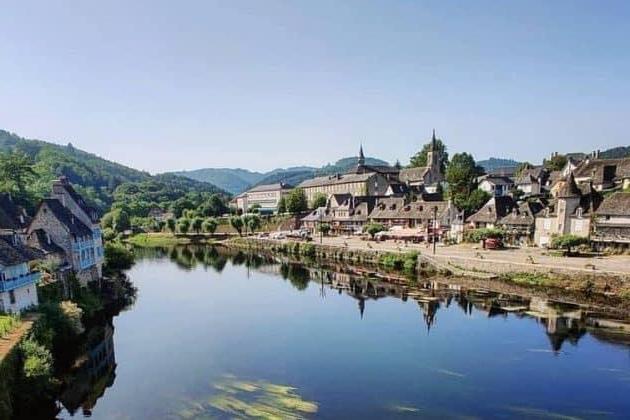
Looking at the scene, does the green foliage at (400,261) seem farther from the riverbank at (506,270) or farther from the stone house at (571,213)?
the stone house at (571,213)

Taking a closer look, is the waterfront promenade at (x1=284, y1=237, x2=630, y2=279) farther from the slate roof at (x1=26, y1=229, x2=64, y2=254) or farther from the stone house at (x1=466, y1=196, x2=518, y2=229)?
the slate roof at (x1=26, y1=229, x2=64, y2=254)

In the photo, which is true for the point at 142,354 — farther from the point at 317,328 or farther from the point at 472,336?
the point at 472,336

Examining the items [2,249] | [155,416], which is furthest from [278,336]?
[2,249]

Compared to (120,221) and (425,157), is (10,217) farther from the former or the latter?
(425,157)

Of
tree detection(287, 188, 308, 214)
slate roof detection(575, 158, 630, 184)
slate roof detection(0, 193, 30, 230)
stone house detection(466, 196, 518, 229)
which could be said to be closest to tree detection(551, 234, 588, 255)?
stone house detection(466, 196, 518, 229)

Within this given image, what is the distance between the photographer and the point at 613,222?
38688mm

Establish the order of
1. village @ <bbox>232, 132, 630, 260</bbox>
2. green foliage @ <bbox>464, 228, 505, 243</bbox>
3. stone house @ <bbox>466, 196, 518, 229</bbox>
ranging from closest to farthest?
village @ <bbox>232, 132, 630, 260</bbox> → green foliage @ <bbox>464, 228, 505, 243</bbox> → stone house @ <bbox>466, 196, 518, 229</bbox>

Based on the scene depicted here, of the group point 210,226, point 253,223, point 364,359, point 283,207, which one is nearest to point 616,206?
→ point 364,359

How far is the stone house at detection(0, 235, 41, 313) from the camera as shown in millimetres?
19172

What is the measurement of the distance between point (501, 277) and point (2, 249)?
36.5 metres

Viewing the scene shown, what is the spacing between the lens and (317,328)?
90.4 ft

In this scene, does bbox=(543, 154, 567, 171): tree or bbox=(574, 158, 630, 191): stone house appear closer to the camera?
bbox=(574, 158, 630, 191): stone house

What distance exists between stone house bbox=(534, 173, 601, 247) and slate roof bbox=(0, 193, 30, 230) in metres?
47.7

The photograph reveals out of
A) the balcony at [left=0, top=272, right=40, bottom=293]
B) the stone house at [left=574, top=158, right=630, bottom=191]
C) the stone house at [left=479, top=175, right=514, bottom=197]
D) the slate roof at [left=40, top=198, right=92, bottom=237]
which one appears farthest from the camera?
the stone house at [left=479, top=175, right=514, bottom=197]
